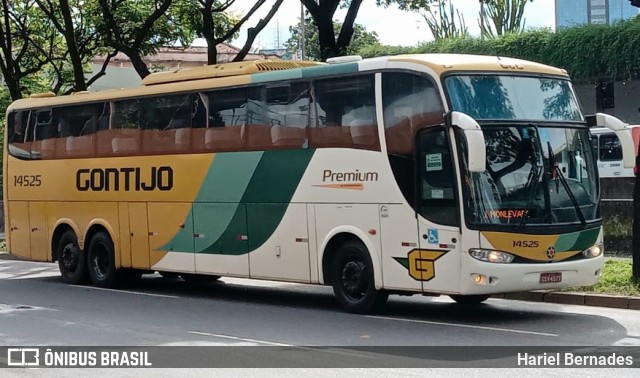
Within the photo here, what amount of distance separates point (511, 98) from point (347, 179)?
253 cm

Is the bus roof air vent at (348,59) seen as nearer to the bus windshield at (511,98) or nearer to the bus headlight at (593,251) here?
the bus windshield at (511,98)

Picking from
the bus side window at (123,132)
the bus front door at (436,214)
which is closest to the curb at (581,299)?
the bus front door at (436,214)

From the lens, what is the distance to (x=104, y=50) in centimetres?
3575

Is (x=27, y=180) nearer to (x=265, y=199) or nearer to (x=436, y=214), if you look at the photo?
(x=265, y=199)

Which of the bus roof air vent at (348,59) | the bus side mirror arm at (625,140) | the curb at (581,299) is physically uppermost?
the bus roof air vent at (348,59)

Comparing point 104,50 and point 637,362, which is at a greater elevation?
point 104,50

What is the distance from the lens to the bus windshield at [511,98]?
1316 centimetres

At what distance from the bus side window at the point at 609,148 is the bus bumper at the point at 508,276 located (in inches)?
846

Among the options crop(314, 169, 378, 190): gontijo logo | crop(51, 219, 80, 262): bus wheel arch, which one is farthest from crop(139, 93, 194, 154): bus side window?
crop(314, 169, 378, 190): gontijo logo

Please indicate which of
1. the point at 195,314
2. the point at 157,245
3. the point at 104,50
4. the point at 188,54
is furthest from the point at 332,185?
the point at 188,54

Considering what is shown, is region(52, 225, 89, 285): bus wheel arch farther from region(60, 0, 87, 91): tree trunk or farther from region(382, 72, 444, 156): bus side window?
region(382, 72, 444, 156): bus side window

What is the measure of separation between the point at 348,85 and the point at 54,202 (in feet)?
26.9

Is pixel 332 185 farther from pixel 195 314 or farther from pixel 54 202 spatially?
pixel 54 202

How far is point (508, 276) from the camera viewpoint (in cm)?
1282
